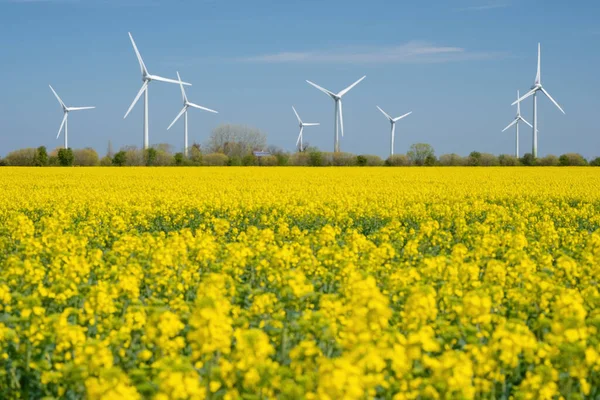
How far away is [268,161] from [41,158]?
23.0 metres

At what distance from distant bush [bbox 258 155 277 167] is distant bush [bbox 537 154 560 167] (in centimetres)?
2881

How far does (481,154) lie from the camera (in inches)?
3295

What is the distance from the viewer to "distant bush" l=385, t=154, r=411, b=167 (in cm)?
8244

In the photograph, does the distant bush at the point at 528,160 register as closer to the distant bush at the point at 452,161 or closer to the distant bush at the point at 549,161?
the distant bush at the point at 549,161

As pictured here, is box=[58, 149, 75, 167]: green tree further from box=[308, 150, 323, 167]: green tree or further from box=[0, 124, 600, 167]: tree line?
box=[308, 150, 323, 167]: green tree

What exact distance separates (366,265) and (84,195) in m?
21.6

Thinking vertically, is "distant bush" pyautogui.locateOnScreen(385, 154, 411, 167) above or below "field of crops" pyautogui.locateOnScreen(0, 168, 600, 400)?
above

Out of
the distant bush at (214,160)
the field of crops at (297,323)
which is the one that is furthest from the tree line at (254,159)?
the field of crops at (297,323)

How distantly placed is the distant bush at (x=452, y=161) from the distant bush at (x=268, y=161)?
1808 cm

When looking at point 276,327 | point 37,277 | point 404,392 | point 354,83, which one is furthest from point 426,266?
point 354,83

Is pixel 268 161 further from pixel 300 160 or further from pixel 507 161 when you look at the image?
pixel 507 161

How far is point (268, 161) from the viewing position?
80.5 m

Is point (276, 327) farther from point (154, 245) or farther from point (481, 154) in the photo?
point (481, 154)

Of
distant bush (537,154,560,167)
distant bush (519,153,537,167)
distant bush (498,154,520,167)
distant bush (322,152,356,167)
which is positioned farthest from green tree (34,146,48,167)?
distant bush (537,154,560,167)
